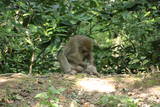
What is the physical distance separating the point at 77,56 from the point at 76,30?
648mm

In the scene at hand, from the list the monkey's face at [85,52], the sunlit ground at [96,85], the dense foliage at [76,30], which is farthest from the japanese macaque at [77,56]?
the sunlit ground at [96,85]

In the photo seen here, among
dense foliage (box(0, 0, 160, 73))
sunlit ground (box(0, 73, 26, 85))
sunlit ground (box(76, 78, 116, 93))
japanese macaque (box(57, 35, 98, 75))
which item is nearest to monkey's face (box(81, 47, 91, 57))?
japanese macaque (box(57, 35, 98, 75))

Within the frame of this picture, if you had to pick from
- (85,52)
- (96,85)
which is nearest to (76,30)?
(85,52)

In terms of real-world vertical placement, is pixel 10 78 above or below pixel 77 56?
below

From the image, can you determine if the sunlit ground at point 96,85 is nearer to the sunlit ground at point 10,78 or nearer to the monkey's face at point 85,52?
the sunlit ground at point 10,78

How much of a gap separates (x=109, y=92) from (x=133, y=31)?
10.9 feet

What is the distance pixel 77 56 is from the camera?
6.32 metres

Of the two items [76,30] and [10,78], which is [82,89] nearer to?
[10,78]

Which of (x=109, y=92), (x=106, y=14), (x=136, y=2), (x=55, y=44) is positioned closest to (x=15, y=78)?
(x=55, y=44)

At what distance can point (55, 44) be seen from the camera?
495 cm

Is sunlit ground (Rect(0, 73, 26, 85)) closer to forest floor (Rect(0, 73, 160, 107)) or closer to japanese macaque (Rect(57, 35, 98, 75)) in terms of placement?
forest floor (Rect(0, 73, 160, 107))

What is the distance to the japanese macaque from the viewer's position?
20.0 feet

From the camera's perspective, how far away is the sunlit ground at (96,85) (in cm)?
452

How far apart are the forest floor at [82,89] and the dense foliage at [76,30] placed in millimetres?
668
